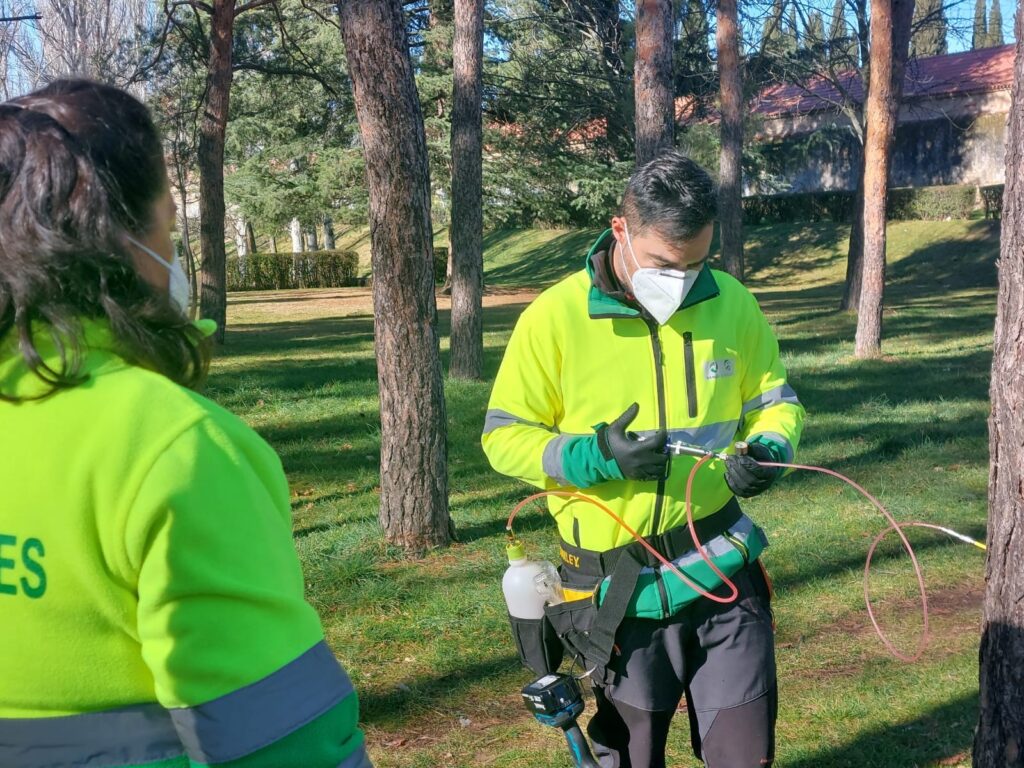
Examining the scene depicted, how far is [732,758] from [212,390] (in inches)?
417

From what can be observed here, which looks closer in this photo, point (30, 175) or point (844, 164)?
point (30, 175)

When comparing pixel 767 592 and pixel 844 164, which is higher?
pixel 844 164

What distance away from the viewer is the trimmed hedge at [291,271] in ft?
122

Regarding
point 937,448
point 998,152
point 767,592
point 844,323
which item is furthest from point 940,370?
point 998,152

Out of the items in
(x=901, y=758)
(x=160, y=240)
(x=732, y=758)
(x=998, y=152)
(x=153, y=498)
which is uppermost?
(x=998, y=152)

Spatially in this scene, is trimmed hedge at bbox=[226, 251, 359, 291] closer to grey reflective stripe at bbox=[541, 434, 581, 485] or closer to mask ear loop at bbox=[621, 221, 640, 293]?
mask ear loop at bbox=[621, 221, 640, 293]

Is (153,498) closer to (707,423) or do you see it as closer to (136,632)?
(136,632)

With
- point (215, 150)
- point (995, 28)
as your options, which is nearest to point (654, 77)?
point (215, 150)

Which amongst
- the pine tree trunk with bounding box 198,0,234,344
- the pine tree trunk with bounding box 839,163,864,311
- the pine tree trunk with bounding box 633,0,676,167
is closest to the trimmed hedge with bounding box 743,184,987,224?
the pine tree trunk with bounding box 839,163,864,311

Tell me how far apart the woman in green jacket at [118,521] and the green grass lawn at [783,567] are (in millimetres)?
3205

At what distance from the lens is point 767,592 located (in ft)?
9.95

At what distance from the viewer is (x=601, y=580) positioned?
9.52ft

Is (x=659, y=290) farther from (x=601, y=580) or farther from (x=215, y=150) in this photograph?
(x=215, y=150)

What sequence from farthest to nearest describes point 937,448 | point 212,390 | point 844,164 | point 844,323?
point 844,164 → point 844,323 → point 212,390 → point 937,448
